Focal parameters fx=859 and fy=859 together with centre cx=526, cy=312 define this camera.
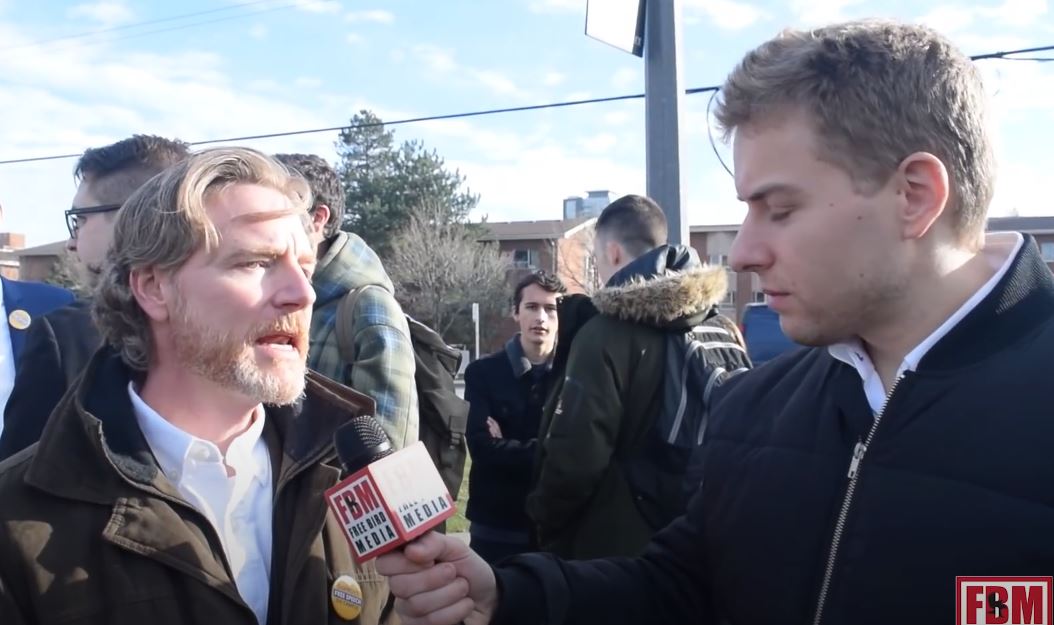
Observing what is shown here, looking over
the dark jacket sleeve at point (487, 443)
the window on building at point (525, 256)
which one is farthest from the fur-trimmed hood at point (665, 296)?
the window on building at point (525, 256)

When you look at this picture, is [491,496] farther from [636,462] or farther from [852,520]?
[852,520]

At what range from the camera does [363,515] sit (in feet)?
5.57

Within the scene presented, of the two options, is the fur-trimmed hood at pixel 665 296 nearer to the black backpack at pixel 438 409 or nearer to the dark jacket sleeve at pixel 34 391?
the black backpack at pixel 438 409

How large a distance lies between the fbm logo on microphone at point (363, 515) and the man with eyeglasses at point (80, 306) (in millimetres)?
1166

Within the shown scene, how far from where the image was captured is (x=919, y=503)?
63.2 inches

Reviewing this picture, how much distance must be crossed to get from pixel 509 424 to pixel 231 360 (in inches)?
128

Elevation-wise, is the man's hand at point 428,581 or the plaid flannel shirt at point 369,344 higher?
the plaid flannel shirt at point 369,344

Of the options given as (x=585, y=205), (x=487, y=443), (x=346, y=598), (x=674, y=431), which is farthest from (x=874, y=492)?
(x=585, y=205)

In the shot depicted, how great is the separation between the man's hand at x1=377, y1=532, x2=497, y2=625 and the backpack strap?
1581mm

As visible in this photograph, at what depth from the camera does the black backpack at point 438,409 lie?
380 centimetres

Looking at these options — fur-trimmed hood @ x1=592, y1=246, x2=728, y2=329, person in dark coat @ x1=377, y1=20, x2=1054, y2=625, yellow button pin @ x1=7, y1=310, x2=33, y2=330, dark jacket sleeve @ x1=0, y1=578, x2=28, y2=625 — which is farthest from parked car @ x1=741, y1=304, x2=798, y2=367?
dark jacket sleeve @ x1=0, y1=578, x2=28, y2=625

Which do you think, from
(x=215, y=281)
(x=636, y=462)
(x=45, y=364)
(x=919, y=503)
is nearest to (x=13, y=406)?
(x=45, y=364)

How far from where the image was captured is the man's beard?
2023mm

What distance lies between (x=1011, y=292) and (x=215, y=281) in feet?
5.67
